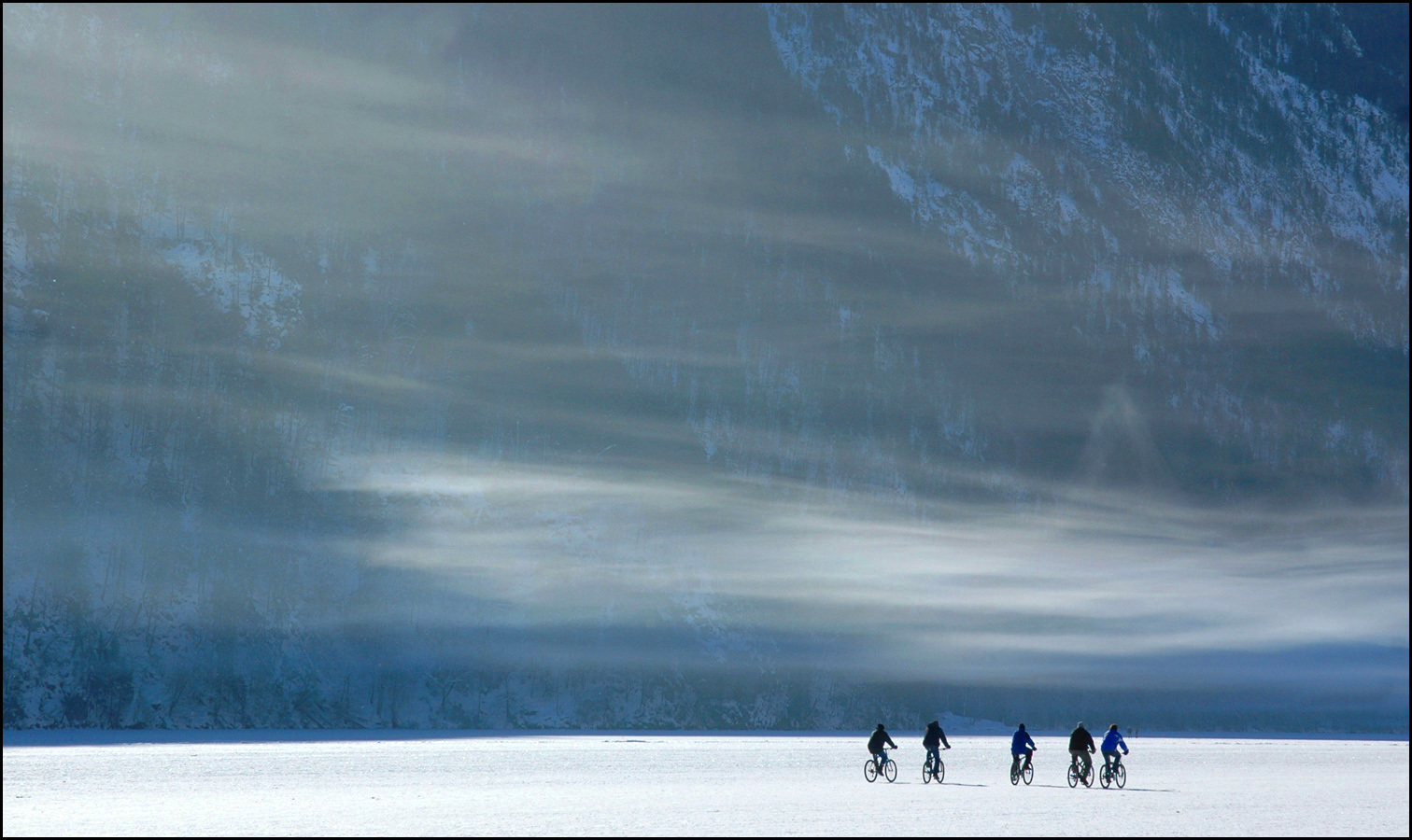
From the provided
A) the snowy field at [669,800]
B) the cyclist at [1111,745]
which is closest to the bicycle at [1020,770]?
the snowy field at [669,800]

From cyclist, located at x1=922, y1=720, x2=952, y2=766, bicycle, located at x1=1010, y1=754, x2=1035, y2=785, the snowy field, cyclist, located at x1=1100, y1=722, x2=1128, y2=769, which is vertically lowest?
the snowy field

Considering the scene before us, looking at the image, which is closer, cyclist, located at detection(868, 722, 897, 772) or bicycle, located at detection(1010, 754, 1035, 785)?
bicycle, located at detection(1010, 754, 1035, 785)

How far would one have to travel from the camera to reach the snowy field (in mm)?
33625

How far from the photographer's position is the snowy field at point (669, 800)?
1324 inches

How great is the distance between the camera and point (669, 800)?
4306 cm

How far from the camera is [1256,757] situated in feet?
308

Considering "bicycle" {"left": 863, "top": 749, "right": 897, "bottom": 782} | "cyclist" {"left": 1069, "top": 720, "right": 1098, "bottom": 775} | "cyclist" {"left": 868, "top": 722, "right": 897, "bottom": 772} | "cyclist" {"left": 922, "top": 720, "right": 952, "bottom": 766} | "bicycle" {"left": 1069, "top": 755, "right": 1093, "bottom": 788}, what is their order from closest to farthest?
"cyclist" {"left": 1069, "top": 720, "right": 1098, "bottom": 775} → "bicycle" {"left": 1069, "top": 755, "right": 1093, "bottom": 788} → "cyclist" {"left": 922, "top": 720, "right": 952, "bottom": 766} → "cyclist" {"left": 868, "top": 722, "right": 897, "bottom": 772} → "bicycle" {"left": 863, "top": 749, "right": 897, "bottom": 782}

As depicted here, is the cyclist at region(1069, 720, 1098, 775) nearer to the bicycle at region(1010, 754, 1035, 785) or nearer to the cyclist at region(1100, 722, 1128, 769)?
the cyclist at region(1100, 722, 1128, 769)

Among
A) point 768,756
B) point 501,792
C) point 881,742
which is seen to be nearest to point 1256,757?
point 768,756

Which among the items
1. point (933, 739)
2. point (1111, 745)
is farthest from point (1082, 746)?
point (933, 739)

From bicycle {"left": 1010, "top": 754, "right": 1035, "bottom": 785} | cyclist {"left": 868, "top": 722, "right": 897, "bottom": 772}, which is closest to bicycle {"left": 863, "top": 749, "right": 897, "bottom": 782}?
cyclist {"left": 868, "top": 722, "right": 897, "bottom": 772}

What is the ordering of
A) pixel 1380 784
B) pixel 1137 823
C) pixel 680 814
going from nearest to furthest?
pixel 1137 823 < pixel 680 814 < pixel 1380 784

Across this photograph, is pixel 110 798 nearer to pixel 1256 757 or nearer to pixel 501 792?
pixel 501 792

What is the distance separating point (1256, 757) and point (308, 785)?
66051mm
